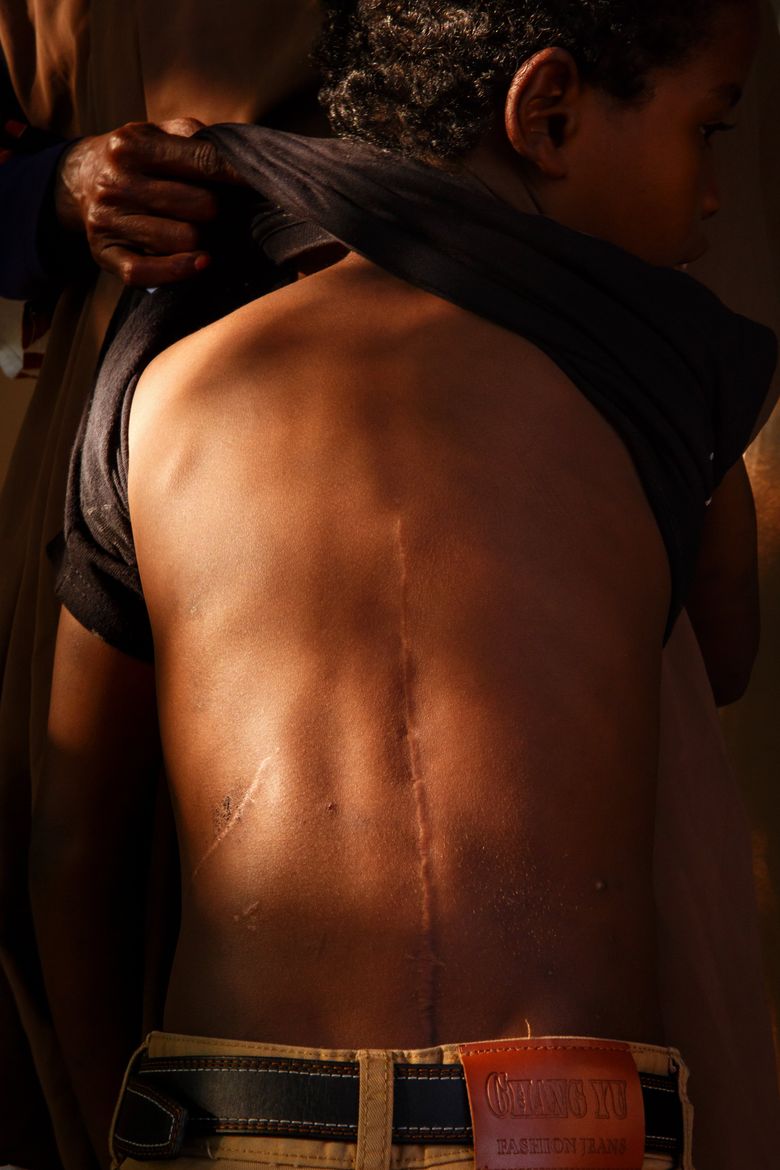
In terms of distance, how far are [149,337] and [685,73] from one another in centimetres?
58

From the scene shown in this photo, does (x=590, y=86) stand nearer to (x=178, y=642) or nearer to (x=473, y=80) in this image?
(x=473, y=80)

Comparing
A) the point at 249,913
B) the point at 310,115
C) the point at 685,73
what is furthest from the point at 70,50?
the point at 249,913

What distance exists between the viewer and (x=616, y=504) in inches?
40.3

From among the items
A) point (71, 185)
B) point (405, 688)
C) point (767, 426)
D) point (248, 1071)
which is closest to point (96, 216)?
point (71, 185)

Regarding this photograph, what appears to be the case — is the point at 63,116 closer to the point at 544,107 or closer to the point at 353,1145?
the point at 544,107

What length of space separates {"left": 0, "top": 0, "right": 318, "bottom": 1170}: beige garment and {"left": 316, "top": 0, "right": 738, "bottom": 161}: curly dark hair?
11.0 inches

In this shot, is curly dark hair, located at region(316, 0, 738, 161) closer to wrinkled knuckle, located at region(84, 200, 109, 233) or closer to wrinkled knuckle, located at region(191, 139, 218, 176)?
wrinkled knuckle, located at region(191, 139, 218, 176)

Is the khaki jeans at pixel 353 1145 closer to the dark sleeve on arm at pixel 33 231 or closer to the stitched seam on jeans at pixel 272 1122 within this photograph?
the stitched seam on jeans at pixel 272 1122

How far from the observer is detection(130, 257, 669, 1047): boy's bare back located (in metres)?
0.88

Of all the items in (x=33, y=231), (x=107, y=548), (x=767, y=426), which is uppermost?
(x=33, y=231)

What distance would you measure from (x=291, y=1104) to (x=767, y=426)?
5.01 feet

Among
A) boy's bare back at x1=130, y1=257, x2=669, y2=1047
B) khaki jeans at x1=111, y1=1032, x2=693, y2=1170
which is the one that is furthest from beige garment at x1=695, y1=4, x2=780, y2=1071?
khaki jeans at x1=111, y1=1032, x2=693, y2=1170

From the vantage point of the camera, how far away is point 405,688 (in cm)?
92

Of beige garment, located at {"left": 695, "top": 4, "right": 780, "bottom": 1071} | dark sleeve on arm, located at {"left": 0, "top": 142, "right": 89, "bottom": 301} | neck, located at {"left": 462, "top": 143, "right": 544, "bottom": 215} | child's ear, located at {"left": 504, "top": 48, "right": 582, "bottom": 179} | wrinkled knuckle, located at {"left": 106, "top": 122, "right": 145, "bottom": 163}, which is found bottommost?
beige garment, located at {"left": 695, "top": 4, "right": 780, "bottom": 1071}
